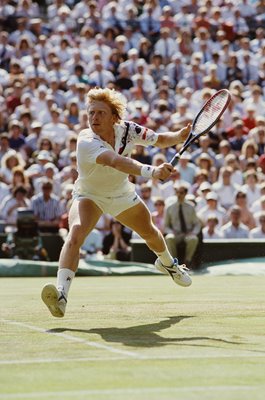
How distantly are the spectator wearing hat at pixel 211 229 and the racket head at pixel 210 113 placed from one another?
309 inches

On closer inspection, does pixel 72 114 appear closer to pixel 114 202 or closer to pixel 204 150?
pixel 204 150

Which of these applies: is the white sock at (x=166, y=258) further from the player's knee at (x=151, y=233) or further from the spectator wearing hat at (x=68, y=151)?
the spectator wearing hat at (x=68, y=151)

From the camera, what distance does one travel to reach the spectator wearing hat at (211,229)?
680 inches

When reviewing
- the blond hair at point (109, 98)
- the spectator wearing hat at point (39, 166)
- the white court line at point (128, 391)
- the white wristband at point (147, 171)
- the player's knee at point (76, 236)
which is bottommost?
the spectator wearing hat at point (39, 166)

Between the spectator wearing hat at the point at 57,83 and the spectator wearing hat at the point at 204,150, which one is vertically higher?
the spectator wearing hat at the point at 57,83

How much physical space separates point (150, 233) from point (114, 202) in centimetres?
58

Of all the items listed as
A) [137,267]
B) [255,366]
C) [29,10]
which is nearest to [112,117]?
[255,366]

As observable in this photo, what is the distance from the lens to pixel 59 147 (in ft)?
63.7

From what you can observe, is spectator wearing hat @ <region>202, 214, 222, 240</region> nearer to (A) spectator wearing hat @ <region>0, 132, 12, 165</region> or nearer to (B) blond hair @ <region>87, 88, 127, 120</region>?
(A) spectator wearing hat @ <region>0, 132, 12, 165</region>

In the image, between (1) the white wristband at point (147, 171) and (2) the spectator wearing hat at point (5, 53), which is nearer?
(1) the white wristband at point (147, 171)

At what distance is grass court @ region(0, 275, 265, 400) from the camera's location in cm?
523

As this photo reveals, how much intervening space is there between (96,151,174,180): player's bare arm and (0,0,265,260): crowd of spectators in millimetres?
8373

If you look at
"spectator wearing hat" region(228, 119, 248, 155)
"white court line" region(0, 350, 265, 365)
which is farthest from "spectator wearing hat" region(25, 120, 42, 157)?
"white court line" region(0, 350, 265, 365)

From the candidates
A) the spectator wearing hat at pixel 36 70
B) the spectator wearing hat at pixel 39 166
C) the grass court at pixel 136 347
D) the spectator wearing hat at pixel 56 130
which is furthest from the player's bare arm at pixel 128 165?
the spectator wearing hat at pixel 36 70
